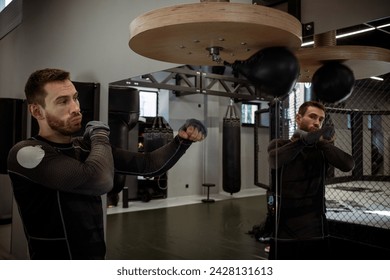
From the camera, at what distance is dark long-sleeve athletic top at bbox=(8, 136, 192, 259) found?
1077 mm

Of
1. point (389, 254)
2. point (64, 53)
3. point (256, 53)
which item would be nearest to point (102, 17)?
point (64, 53)

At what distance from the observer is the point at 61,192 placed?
116 cm

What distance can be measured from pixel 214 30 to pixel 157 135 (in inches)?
31.3

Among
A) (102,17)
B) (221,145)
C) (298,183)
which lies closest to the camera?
(298,183)

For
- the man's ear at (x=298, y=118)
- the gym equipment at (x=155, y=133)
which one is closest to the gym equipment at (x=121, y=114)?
the gym equipment at (x=155, y=133)

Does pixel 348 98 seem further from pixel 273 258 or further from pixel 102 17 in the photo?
pixel 102 17

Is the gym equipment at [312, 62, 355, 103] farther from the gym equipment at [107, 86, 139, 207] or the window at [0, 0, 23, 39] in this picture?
the window at [0, 0, 23, 39]

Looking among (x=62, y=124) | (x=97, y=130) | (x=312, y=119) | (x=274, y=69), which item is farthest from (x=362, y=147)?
Answer: (x=62, y=124)

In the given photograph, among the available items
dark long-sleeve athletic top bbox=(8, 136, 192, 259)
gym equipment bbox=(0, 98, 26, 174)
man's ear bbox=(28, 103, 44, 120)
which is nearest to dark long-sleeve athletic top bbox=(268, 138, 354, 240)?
dark long-sleeve athletic top bbox=(8, 136, 192, 259)

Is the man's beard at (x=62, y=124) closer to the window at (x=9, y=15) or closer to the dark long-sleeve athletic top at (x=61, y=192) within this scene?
the dark long-sleeve athletic top at (x=61, y=192)

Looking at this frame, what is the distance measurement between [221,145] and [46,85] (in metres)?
2.23

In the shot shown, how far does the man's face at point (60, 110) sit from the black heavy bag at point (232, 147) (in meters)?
1.31

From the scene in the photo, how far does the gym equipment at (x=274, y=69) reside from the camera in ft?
3.30
